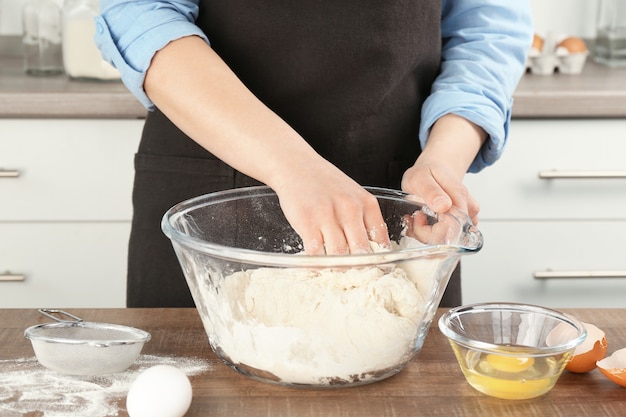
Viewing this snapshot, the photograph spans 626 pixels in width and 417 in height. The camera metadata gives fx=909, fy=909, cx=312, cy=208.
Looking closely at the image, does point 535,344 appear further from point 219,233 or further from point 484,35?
point 484,35

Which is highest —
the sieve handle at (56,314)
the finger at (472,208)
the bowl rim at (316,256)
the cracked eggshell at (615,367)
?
the bowl rim at (316,256)

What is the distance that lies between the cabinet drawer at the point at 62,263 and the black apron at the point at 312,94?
53 cm

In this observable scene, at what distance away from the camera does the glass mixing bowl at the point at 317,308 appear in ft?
2.55

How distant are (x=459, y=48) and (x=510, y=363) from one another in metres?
0.60

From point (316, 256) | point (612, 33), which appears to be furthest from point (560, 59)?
point (316, 256)

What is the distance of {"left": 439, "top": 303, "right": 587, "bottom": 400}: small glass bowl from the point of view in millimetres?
761

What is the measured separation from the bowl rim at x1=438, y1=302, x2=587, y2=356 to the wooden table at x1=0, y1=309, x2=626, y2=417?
42mm

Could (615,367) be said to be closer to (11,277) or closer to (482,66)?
(482,66)

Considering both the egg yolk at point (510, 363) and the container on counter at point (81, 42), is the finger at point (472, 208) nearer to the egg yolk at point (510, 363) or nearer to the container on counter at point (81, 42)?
the egg yolk at point (510, 363)

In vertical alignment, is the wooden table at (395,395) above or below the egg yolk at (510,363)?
below

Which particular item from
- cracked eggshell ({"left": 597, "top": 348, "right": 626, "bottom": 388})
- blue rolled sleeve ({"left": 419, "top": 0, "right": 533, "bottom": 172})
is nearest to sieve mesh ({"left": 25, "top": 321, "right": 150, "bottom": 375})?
cracked eggshell ({"left": 597, "top": 348, "right": 626, "bottom": 388})

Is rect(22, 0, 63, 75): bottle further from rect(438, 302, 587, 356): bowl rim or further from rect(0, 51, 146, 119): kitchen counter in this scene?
rect(438, 302, 587, 356): bowl rim

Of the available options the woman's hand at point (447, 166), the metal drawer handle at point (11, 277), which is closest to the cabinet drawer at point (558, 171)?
the woman's hand at point (447, 166)

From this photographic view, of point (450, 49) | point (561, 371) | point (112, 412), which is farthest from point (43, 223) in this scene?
point (561, 371)
